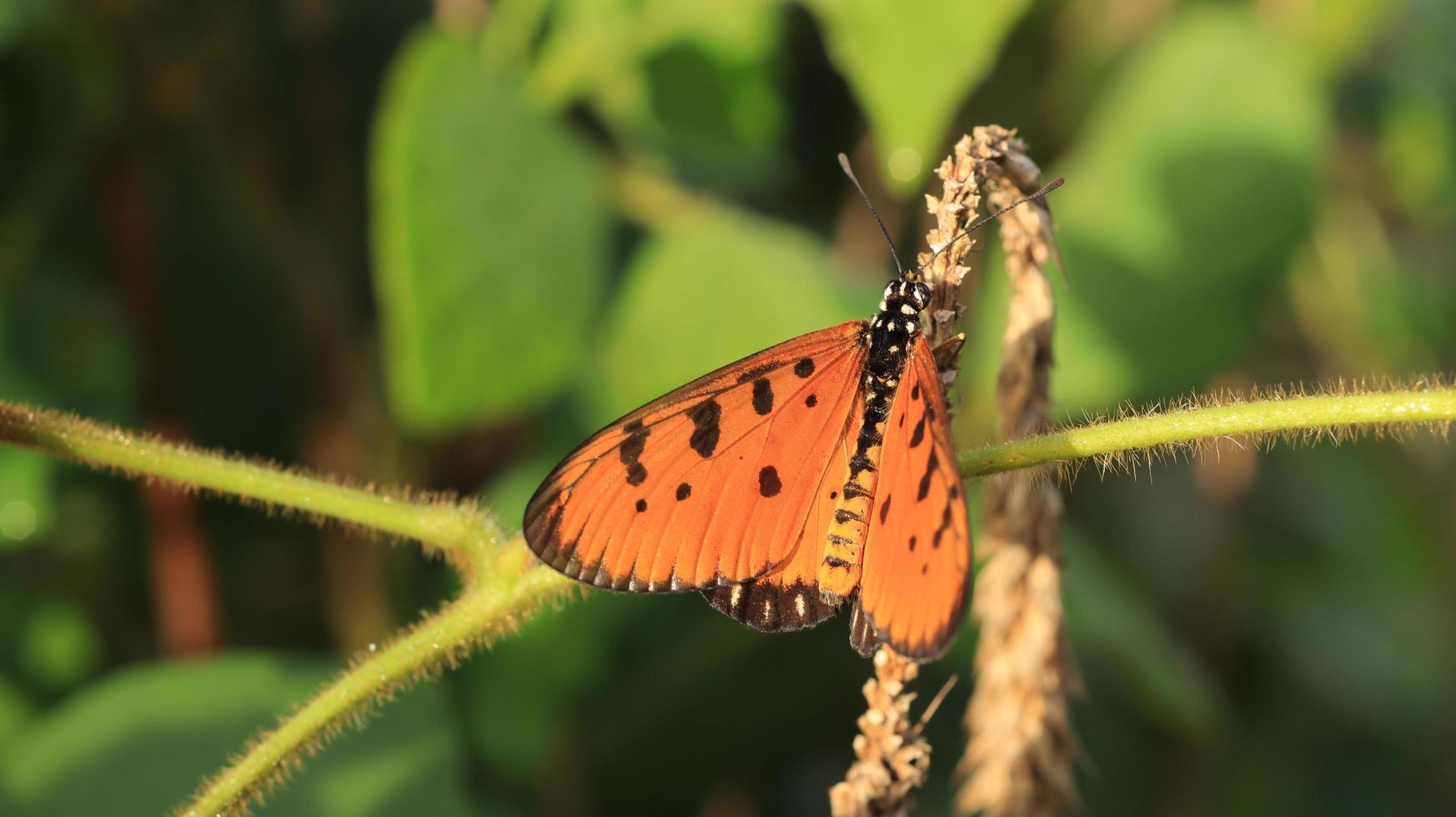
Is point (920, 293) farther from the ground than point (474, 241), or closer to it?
closer to it

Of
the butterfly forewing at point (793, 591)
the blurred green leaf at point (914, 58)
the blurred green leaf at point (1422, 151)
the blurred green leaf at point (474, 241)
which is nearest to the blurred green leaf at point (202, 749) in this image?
the blurred green leaf at point (474, 241)

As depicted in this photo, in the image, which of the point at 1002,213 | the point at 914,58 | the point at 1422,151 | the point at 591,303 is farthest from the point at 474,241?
the point at 1422,151

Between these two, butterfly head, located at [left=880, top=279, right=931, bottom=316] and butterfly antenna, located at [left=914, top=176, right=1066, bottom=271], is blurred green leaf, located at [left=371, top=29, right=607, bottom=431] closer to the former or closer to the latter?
butterfly head, located at [left=880, top=279, right=931, bottom=316]

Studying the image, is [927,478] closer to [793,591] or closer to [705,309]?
[793,591]

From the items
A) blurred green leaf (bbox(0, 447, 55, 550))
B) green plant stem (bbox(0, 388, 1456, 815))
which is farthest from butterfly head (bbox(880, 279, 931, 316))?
blurred green leaf (bbox(0, 447, 55, 550))

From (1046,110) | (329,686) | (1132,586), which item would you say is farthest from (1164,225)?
(329,686)

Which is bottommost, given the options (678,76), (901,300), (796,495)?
(796,495)
